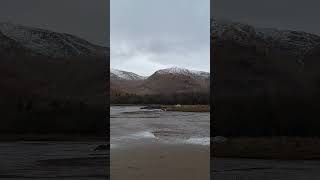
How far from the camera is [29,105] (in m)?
6.37

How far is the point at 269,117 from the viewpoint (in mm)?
6410

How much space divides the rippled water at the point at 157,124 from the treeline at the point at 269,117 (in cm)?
727

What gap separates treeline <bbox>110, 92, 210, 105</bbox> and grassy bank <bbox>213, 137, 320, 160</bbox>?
10.2m

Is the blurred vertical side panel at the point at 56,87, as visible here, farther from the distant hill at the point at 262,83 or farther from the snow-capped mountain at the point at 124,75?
the snow-capped mountain at the point at 124,75

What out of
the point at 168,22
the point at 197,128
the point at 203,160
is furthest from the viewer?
the point at 197,128

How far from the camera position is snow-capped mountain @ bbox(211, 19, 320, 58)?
638 centimetres

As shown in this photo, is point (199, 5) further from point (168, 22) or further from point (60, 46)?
point (60, 46)

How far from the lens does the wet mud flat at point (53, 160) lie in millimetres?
6102

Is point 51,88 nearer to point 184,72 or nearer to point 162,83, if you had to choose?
point 184,72

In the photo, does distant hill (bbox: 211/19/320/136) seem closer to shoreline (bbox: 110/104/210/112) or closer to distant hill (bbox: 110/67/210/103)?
distant hill (bbox: 110/67/210/103)

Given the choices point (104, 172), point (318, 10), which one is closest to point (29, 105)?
point (104, 172)

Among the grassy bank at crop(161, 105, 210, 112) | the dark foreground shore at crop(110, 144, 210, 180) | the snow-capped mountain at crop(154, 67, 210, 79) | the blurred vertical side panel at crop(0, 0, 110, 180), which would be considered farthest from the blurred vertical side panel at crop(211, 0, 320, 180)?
the grassy bank at crop(161, 105, 210, 112)

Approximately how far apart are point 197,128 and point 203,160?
22.6 ft

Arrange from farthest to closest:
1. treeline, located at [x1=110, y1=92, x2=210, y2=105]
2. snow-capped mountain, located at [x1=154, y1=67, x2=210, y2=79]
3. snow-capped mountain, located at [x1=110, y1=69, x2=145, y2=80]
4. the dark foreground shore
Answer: treeline, located at [x1=110, y1=92, x2=210, y2=105], snow-capped mountain, located at [x1=110, y1=69, x2=145, y2=80], snow-capped mountain, located at [x1=154, y1=67, x2=210, y2=79], the dark foreground shore
